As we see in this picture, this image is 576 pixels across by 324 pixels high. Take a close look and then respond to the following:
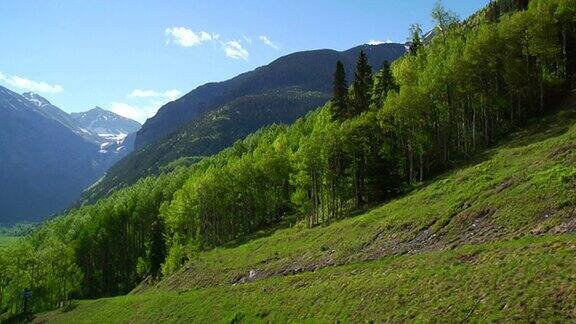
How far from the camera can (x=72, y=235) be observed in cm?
12650

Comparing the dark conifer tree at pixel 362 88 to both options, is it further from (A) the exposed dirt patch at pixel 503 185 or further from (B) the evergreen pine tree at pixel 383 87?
(A) the exposed dirt patch at pixel 503 185

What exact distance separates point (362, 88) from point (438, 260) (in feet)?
186

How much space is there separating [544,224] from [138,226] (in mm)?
110039

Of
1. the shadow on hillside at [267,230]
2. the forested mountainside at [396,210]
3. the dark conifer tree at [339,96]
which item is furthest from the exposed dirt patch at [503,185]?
the dark conifer tree at [339,96]

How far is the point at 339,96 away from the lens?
88688 millimetres

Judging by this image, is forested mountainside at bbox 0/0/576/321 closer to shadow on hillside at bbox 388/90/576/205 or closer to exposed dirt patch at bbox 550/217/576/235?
exposed dirt patch at bbox 550/217/576/235

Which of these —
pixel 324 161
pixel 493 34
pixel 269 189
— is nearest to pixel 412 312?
pixel 324 161

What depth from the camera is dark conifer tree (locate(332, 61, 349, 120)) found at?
87188 mm

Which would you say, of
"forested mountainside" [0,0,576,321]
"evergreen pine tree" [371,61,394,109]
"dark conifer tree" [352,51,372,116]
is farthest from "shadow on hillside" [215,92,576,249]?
"dark conifer tree" [352,51,372,116]

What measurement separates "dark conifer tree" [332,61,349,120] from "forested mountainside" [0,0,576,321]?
0.42 meters

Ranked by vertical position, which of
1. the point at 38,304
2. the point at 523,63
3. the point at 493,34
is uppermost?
the point at 493,34

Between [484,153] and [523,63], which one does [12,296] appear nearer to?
[484,153]

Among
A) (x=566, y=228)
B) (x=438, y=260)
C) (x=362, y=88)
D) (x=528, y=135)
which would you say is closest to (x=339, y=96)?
(x=362, y=88)

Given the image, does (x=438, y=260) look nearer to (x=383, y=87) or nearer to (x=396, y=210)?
(x=396, y=210)
